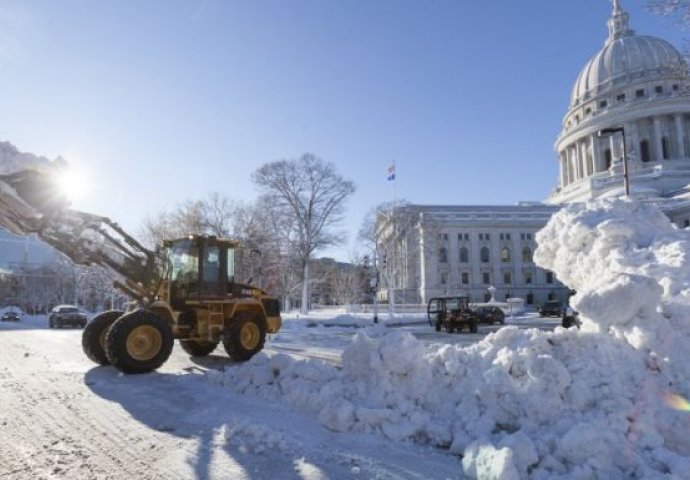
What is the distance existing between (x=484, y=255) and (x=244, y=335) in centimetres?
8167

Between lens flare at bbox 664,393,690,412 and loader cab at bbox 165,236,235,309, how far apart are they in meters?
9.34

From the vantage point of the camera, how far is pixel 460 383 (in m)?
6.43

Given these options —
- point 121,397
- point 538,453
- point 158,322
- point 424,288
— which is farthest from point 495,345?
point 424,288

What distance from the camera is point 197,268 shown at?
11984 mm

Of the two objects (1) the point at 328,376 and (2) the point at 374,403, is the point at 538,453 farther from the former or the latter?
(1) the point at 328,376

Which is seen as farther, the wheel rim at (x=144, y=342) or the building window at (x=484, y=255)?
the building window at (x=484, y=255)

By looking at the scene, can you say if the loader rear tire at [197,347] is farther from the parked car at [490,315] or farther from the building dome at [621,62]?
the building dome at [621,62]

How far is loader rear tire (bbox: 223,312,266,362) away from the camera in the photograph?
1196 cm

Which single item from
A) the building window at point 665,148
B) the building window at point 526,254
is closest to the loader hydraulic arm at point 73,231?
the building window at point 526,254

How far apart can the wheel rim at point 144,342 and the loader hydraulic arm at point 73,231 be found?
5.59ft

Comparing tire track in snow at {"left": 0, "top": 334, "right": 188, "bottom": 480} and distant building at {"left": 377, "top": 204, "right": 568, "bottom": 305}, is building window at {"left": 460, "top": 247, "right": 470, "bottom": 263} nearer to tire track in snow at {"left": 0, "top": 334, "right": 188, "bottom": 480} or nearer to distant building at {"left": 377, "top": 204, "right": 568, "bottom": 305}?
distant building at {"left": 377, "top": 204, "right": 568, "bottom": 305}

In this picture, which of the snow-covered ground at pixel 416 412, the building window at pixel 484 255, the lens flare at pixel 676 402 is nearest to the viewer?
the snow-covered ground at pixel 416 412

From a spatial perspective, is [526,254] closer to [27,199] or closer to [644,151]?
[644,151]

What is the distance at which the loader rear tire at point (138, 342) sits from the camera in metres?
9.80
